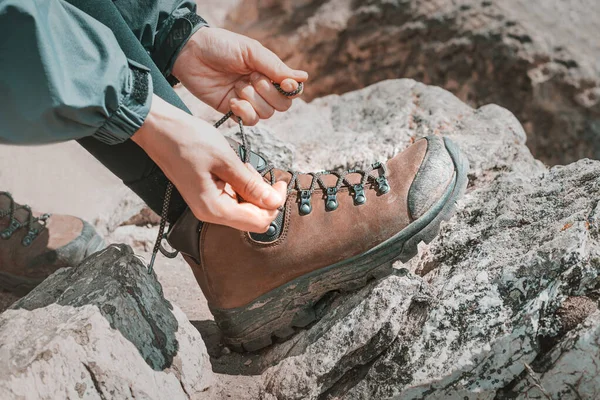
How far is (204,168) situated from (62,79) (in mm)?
313

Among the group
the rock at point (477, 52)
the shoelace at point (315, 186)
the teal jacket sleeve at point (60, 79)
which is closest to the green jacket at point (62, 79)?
the teal jacket sleeve at point (60, 79)

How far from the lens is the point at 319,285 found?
1600 millimetres

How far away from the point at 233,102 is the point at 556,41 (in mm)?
2571

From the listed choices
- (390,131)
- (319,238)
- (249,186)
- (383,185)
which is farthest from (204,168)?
(390,131)

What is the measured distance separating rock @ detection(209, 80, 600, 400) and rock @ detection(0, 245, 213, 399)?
241mm

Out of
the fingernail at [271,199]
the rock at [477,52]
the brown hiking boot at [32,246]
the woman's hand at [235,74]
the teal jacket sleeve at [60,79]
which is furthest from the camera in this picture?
the rock at [477,52]

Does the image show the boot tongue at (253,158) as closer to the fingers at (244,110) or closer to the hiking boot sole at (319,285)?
the fingers at (244,110)

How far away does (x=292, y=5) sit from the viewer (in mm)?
4387

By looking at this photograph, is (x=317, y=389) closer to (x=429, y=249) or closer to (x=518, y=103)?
(x=429, y=249)

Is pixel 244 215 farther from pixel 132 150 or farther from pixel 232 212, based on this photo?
pixel 132 150

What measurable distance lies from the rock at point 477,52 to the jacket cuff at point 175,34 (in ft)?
7.45

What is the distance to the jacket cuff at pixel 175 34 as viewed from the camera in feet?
5.72

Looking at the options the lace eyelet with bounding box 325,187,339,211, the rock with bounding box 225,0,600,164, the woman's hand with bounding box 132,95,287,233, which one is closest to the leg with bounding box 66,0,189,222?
the woman's hand with bounding box 132,95,287,233

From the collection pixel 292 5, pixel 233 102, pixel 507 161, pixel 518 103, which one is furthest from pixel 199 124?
pixel 292 5
